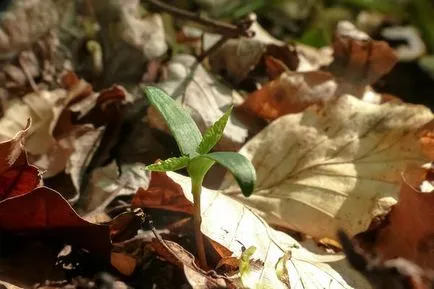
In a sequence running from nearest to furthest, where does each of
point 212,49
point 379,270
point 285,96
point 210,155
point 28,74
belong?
point 379,270, point 210,155, point 285,96, point 212,49, point 28,74

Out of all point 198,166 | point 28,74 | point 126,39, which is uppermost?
point 198,166

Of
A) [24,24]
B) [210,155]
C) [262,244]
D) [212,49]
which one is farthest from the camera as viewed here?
[24,24]

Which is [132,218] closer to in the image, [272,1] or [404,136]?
[404,136]

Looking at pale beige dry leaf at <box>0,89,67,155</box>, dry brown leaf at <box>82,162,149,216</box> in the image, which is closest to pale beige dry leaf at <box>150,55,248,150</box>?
dry brown leaf at <box>82,162,149,216</box>

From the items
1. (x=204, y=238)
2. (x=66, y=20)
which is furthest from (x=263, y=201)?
(x=66, y=20)

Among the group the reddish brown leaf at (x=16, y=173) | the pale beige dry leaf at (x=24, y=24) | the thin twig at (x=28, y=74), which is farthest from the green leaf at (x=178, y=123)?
the pale beige dry leaf at (x=24, y=24)

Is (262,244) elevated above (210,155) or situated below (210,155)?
below

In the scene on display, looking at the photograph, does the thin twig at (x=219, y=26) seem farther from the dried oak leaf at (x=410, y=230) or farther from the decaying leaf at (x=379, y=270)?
the decaying leaf at (x=379, y=270)

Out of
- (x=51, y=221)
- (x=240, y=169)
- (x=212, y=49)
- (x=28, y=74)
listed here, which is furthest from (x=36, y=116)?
(x=240, y=169)

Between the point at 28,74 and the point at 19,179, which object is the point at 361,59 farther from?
the point at 19,179

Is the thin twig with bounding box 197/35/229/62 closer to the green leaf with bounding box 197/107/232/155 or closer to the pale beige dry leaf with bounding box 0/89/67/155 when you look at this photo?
the pale beige dry leaf with bounding box 0/89/67/155
